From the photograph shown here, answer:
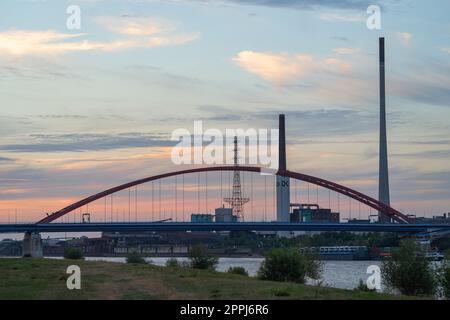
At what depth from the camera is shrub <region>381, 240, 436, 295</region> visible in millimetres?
39344

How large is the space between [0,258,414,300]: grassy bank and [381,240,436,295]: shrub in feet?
33.4

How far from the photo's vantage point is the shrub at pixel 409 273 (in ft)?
129

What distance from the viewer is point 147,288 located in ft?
89.0

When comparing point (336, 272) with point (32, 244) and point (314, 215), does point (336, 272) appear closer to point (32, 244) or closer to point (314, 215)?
point (32, 244)

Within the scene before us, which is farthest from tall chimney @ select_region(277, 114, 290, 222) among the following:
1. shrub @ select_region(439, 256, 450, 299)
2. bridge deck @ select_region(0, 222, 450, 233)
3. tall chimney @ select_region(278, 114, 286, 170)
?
shrub @ select_region(439, 256, 450, 299)

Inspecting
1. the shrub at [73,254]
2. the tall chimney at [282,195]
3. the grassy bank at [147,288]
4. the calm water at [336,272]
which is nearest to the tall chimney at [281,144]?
the tall chimney at [282,195]

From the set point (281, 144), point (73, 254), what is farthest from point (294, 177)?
point (73, 254)

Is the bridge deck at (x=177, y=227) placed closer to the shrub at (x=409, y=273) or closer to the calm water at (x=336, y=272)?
the calm water at (x=336, y=272)

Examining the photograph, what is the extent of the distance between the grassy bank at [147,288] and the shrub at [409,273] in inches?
401

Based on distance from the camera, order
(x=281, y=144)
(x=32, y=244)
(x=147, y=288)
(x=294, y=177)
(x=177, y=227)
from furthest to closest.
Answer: (x=281, y=144) → (x=294, y=177) → (x=32, y=244) → (x=177, y=227) → (x=147, y=288)

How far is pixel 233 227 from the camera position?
85125 mm

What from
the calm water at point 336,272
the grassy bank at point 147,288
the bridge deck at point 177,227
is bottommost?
the calm water at point 336,272

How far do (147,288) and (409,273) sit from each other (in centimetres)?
1637

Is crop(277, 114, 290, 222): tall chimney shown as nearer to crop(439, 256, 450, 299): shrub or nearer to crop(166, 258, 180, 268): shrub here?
crop(166, 258, 180, 268): shrub
